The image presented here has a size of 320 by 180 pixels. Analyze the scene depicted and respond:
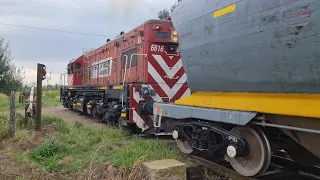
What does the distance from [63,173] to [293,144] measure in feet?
12.0

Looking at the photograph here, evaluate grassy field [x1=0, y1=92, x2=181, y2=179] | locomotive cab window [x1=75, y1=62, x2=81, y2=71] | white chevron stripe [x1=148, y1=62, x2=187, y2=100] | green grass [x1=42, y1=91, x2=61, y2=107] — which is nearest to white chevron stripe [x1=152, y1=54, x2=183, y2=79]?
white chevron stripe [x1=148, y1=62, x2=187, y2=100]

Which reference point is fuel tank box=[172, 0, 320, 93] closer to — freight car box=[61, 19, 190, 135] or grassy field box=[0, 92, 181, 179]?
grassy field box=[0, 92, 181, 179]

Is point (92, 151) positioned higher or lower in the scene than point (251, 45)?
lower

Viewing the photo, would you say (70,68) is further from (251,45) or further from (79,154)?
(251,45)

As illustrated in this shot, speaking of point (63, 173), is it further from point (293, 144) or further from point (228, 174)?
point (293, 144)

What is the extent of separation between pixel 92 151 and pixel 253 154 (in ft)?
11.6

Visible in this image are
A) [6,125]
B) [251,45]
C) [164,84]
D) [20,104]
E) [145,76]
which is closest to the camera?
[251,45]

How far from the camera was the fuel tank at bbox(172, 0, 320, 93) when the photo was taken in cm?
343

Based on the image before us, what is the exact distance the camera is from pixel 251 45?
4.14 metres

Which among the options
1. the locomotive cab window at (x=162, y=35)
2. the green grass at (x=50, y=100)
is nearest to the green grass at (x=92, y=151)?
the locomotive cab window at (x=162, y=35)

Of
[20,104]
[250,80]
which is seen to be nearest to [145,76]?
[250,80]

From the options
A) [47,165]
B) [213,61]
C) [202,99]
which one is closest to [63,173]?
[47,165]

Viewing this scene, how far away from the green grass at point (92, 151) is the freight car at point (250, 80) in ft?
2.81

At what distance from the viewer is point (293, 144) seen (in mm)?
4445
